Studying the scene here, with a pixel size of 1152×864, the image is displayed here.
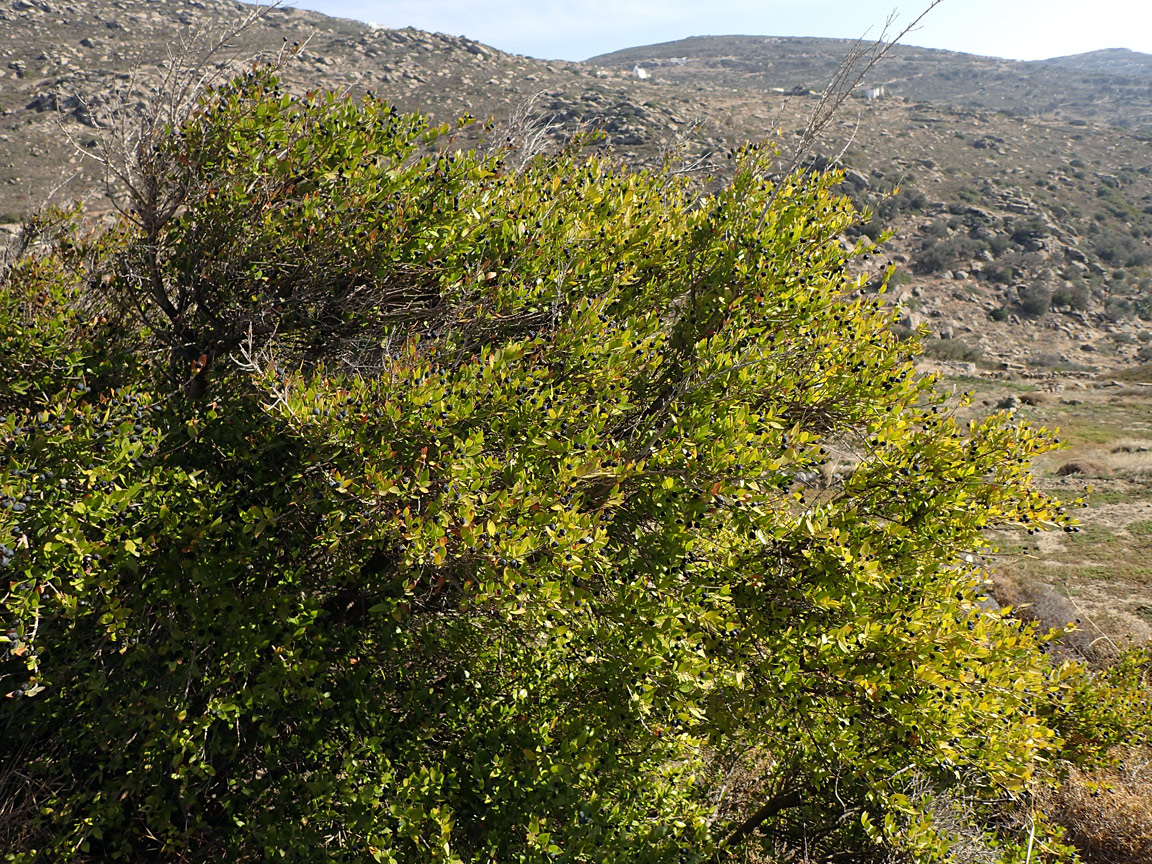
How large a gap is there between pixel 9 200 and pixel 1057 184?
2835 inches

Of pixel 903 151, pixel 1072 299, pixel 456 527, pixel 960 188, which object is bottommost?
pixel 1072 299

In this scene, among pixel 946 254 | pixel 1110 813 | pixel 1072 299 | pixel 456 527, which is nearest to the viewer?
pixel 456 527

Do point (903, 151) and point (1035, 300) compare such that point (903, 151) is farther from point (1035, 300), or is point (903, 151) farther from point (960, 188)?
point (1035, 300)

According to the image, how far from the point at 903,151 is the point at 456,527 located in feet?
226

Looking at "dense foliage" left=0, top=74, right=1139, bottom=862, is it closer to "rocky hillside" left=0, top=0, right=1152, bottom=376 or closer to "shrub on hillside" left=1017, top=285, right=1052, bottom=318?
"rocky hillside" left=0, top=0, right=1152, bottom=376

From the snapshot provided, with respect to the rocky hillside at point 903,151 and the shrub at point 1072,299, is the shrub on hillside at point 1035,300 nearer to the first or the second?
the rocky hillside at point 903,151

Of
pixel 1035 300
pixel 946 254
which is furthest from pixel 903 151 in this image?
pixel 1035 300

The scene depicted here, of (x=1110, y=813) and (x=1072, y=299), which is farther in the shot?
(x=1072, y=299)

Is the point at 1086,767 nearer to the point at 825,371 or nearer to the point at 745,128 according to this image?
the point at 825,371

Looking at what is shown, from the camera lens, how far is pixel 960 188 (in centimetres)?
5584

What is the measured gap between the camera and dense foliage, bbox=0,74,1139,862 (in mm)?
3682

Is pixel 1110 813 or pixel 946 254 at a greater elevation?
pixel 946 254

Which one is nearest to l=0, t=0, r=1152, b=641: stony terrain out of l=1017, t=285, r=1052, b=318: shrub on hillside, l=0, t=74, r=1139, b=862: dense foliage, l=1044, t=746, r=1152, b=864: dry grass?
l=1017, t=285, r=1052, b=318: shrub on hillside

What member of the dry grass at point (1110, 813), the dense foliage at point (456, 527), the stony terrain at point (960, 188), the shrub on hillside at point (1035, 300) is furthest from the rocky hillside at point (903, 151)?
the dry grass at point (1110, 813)
